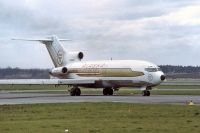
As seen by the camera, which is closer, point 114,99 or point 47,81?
point 114,99

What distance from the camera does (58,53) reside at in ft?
240

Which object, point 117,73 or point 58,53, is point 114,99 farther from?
point 58,53

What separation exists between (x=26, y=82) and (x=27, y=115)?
107ft

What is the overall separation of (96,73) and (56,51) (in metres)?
10.2

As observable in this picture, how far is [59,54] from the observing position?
240 feet

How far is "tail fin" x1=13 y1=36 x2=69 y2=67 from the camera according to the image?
239ft

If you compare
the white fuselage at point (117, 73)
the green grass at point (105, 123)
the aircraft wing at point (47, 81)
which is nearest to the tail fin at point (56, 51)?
the white fuselage at point (117, 73)

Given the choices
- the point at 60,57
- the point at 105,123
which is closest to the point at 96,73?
the point at 60,57

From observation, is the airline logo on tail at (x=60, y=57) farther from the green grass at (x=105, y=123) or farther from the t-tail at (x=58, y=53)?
the green grass at (x=105, y=123)

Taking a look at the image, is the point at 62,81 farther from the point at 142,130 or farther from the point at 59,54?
the point at 142,130

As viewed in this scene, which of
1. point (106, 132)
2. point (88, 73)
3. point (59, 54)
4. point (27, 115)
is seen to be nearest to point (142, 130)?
point (106, 132)

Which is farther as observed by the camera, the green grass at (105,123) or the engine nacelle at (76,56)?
the engine nacelle at (76,56)

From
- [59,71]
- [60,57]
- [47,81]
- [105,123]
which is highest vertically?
[60,57]

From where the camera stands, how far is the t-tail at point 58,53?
71856 millimetres
